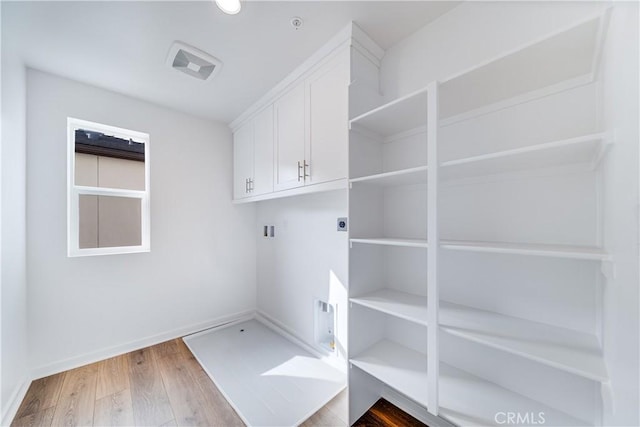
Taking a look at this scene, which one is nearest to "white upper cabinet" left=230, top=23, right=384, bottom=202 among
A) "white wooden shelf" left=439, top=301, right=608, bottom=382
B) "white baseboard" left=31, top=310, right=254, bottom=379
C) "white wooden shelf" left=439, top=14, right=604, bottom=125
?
"white wooden shelf" left=439, top=14, right=604, bottom=125

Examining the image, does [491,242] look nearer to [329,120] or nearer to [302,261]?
[329,120]

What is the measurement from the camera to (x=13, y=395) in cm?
156

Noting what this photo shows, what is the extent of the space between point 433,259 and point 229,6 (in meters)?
1.75

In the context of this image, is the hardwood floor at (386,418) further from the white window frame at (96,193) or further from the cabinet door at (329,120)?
the white window frame at (96,193)

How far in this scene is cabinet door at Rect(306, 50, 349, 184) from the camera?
1516mm

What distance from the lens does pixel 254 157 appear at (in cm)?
251

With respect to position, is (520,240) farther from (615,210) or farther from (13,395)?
(13,395)

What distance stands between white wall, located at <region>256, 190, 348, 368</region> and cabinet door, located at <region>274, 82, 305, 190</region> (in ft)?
1.18

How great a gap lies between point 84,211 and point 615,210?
3.47 m

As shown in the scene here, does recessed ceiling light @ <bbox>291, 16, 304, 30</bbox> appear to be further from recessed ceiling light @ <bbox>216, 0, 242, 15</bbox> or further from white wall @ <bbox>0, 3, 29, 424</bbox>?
white wall @ <bbox>0, 3, 29, 424</bbox>

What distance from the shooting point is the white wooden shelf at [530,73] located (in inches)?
33.2

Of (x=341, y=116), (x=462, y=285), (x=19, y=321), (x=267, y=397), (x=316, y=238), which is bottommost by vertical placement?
(x=267, y=397)

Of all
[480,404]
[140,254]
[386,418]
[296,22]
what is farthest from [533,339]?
[140,254]

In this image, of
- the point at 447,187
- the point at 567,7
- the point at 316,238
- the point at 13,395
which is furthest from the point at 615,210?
the point at 13,395
